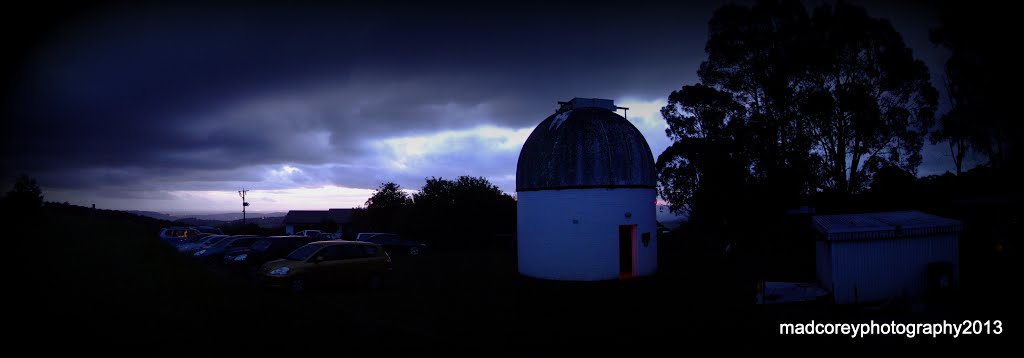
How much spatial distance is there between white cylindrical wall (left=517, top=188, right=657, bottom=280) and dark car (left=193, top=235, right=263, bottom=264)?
1281cm

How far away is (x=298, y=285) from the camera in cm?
1388

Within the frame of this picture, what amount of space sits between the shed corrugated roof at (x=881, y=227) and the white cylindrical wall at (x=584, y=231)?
242 inches

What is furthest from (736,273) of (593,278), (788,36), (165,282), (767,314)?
(165,282)

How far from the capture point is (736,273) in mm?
18703

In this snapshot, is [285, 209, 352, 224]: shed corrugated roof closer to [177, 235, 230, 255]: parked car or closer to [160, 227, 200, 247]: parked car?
[160, 227, 200, 247]: parked car

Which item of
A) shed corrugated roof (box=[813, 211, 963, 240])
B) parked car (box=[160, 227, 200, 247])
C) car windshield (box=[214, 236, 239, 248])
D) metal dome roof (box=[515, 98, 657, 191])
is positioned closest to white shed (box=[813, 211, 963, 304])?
shed corrugated roof (box=[813, 211, 963, 240])

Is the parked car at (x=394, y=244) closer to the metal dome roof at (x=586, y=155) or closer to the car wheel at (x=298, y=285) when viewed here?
the metal dome roof at (x=586, y=155)

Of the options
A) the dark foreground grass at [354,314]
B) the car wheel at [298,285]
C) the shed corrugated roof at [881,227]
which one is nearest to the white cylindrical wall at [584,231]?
the dark foreground grass at [354,314]

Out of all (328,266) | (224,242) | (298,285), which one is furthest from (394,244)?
(298,285)

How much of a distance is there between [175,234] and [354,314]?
2492 centimetres

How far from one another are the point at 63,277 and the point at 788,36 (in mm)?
28728

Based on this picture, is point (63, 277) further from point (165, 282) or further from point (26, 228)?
point (26, 228)

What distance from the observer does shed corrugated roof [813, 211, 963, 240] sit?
1177cm

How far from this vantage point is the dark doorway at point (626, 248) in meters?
17.9
